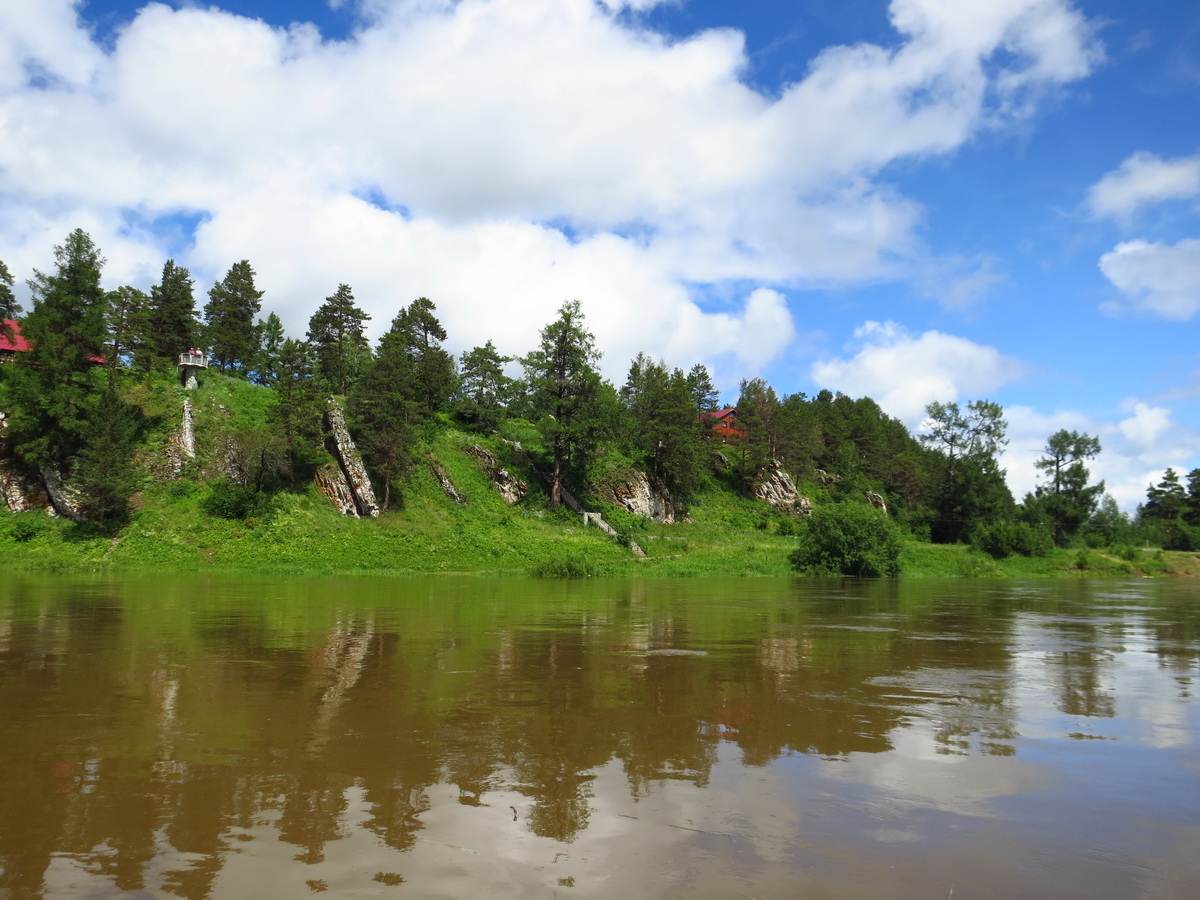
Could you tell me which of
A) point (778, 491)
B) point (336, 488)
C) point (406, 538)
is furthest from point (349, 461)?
point (778, 491)

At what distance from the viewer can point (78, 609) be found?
1981 cm

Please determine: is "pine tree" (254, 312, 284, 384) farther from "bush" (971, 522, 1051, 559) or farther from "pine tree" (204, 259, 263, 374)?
"bush" (971, 522, 1051, 559)

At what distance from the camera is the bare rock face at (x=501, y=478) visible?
62594 mm

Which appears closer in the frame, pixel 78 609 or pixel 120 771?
pixel 120 771

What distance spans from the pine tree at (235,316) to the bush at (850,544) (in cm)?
5842

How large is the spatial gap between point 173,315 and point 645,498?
46.7 m

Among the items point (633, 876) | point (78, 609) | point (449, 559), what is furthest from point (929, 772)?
point (449, 559)

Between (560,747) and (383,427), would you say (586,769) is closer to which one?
(560,747)

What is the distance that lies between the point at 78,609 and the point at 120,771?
17.0 m

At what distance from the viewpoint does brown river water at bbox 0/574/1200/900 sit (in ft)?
14.9

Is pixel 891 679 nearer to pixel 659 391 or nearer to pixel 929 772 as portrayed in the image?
pixel 929 772

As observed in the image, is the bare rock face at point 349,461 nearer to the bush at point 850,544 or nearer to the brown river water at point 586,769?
the bush at point 850,544

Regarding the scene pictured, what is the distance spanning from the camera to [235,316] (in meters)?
76.4

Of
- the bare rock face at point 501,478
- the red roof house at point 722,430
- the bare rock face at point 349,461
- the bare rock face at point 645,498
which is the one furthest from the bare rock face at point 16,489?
the red roof house at point 722,430
